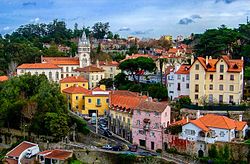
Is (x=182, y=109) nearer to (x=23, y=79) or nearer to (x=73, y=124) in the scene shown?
(x=73, y=124)

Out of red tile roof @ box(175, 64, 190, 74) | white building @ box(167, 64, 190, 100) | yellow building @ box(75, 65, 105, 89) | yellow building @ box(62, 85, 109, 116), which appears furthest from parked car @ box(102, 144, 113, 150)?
yellow building @ box(75, 65, 105, 89)

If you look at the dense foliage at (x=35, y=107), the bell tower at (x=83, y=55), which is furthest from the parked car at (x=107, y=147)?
the bell tower at (x=83, y=55)

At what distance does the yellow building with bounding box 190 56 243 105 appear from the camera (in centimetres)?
4256

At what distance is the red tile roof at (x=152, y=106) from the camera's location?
1547 inches

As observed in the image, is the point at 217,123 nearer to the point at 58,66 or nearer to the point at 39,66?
the point at 58,66

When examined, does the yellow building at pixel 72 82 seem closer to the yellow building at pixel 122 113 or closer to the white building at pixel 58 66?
the white building at pixel 58 66

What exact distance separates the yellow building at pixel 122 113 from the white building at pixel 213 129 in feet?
21.7

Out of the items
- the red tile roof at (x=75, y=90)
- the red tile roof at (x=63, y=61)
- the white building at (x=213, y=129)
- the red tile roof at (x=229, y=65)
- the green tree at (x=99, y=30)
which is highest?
the green tree at (x=99, y=30)

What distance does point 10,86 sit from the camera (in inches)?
1997

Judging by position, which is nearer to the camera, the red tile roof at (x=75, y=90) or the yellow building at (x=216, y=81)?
the yellow building at (x=216, y=81)

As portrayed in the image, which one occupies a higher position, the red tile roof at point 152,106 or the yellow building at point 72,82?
the yellow building at point 72,82

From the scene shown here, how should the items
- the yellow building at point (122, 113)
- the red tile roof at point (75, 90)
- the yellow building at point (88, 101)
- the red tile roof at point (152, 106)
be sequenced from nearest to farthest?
the red tile roof at point (152, 106) < the yellow building at point (122, 113) < the yellow building at point (88, 101) < the red tile roof at point (75, 90)

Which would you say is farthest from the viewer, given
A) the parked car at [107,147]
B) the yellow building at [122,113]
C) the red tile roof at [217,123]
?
the yellow building at [122,113]

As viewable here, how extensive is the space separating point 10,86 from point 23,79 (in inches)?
68.1
